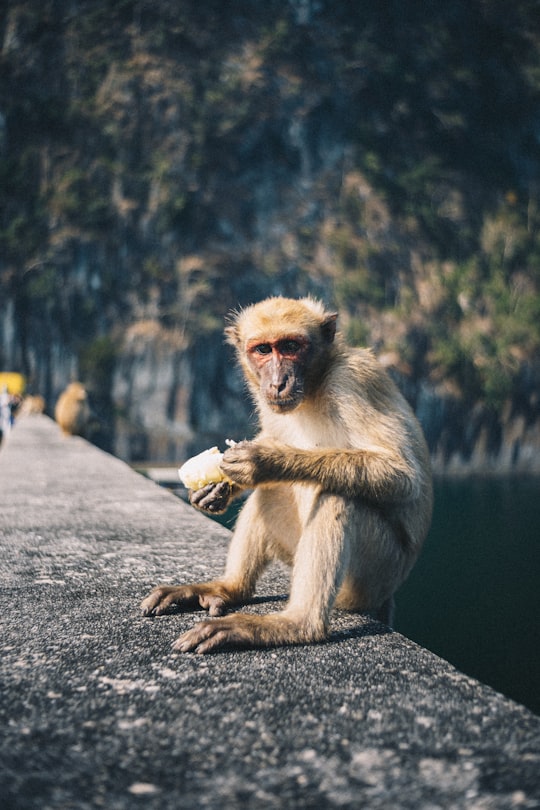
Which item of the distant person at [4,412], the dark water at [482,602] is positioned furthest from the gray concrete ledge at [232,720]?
the distant person at [4,412]

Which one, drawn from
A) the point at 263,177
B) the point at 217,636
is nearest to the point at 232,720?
the point at 217,636

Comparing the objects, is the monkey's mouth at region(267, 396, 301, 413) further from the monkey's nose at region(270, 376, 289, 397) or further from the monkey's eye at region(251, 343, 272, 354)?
the monkey's eye at region(251, 343, 272, 354)

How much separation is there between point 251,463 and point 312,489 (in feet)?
0.76

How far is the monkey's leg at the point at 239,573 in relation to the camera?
2.36 metres

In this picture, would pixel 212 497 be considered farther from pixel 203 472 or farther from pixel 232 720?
pixel 232 720

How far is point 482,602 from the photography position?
12.3 metres

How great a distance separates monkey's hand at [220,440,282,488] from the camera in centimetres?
223

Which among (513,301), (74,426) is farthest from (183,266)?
(74,426)

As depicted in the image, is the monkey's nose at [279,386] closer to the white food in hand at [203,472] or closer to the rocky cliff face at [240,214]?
the white food in hand at [203,472]

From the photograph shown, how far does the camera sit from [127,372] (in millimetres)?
34812

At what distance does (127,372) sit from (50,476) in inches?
1157

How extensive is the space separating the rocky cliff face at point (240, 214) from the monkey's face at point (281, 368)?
29746mm

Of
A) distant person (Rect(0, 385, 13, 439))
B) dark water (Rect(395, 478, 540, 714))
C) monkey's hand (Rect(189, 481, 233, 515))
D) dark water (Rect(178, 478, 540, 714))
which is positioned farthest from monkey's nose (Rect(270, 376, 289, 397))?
distant person (Rect(0, 385, 13, 439))

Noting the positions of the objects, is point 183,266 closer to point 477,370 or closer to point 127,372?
point 127,372
